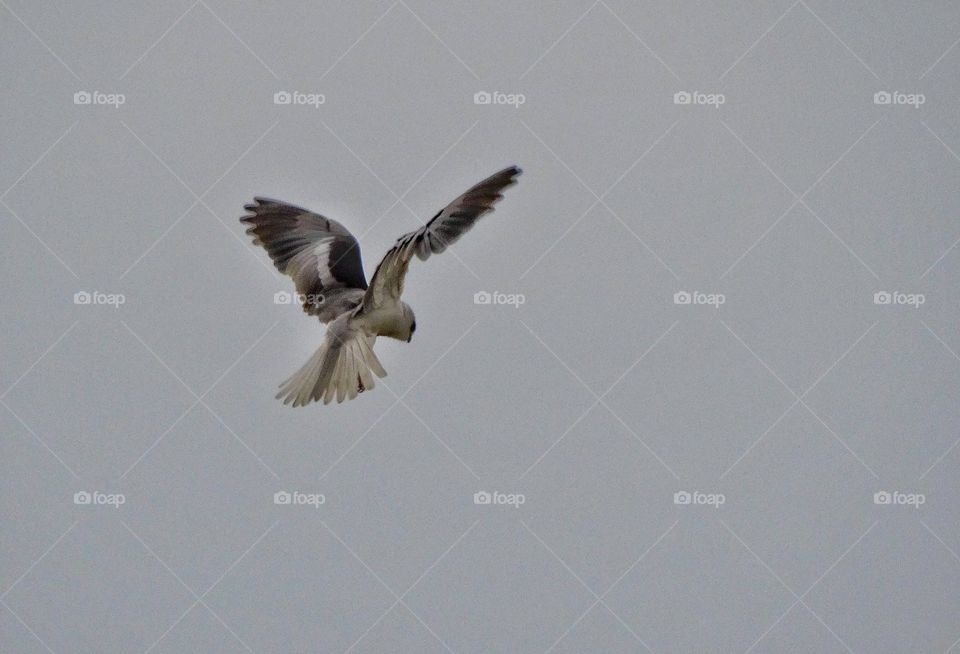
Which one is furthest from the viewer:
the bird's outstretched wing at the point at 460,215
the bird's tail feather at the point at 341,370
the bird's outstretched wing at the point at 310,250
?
the bird's outstretched wing at the point at 310,250

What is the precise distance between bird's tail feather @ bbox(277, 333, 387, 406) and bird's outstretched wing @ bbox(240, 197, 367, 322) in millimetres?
218

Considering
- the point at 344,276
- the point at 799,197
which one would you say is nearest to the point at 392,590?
the point at 344,276

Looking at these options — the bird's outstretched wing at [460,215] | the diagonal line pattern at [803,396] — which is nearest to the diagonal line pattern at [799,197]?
the diagonal line pattern at [803,396]

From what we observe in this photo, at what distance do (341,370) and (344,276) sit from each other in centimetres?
33

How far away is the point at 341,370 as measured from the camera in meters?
3.35

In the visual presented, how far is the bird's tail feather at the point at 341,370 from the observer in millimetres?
3330

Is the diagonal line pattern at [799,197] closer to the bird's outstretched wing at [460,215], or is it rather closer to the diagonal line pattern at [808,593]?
the diagonal line pattern at [808,593]

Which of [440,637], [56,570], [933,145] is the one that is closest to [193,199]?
[56,570]

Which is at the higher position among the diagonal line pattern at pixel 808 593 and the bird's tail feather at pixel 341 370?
the bird's tail feather at pixel 341 370

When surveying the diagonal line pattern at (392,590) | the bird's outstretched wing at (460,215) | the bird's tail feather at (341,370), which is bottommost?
the diagonal line pattern at (392,590)

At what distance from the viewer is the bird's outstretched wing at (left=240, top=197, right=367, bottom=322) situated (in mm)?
3592

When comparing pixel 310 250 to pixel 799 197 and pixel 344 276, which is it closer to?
pixel 344 276

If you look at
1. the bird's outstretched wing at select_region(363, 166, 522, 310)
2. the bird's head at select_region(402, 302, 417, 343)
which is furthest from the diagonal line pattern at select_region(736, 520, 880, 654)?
the bird's outstretched wing at select_region(363, 166, 522, 310)

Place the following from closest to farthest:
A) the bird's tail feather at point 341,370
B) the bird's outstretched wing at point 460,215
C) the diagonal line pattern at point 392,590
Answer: the bird's outstretched wing at point 460,215 → the bird's tail feather at point 341,370 → the diagonal line pattern at point 392,590
